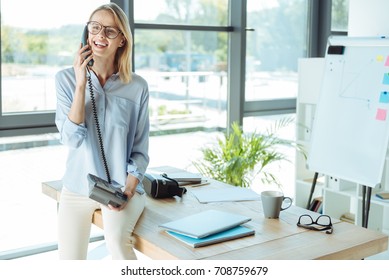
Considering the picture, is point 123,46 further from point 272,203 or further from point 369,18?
point 369,18

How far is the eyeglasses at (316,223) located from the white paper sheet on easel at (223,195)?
12.4 inches

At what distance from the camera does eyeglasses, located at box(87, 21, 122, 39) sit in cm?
226

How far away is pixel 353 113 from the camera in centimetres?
338

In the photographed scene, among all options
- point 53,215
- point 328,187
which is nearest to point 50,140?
point 53,215

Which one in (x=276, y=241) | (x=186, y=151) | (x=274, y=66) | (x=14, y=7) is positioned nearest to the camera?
(x=276, y=241)

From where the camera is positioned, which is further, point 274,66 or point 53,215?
point 274,66

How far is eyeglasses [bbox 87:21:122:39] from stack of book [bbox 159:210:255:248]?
0.81 m

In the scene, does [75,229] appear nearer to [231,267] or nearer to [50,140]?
A: [231,267]

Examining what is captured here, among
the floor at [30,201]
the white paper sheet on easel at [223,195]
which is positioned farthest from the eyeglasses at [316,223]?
the floor at [30,201]

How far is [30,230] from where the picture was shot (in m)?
3.76

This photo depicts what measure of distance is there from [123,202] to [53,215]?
1.91 metres

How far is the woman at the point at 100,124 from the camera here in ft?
7.23

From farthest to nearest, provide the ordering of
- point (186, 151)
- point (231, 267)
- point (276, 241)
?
point (186, 151) < point (276, 241) < point (231, 267)

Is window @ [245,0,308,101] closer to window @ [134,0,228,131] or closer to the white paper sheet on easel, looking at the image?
window @ [134,0,228,131]
